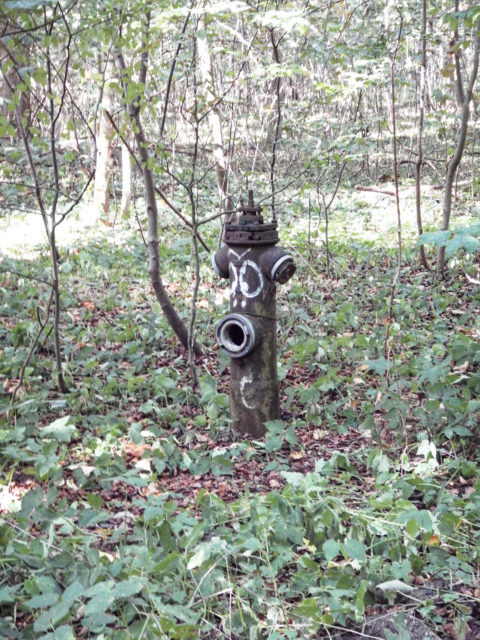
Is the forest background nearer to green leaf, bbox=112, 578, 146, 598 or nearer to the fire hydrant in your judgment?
green leaf, bbox=112, 578, 146, 598

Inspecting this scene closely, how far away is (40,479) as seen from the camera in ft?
11.0

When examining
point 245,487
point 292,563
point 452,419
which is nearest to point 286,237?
point 452,419

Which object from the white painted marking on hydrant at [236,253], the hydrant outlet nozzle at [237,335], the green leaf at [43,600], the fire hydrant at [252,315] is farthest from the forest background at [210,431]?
the white painted marking on hydrant at [236,253]

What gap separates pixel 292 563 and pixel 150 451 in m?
1.31

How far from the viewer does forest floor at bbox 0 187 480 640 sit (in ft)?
7.74

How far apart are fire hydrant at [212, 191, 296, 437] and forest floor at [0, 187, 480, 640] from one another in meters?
0.20

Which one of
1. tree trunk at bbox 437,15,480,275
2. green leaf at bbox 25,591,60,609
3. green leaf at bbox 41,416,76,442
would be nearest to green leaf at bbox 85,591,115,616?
green leaf at bbox 25,591,60,609

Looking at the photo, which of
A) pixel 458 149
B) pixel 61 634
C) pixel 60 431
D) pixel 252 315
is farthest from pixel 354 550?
pixel 458 149

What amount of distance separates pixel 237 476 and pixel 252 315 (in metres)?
1.05

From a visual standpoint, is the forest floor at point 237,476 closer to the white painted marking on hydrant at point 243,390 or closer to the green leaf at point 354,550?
the green leaf at point 354,550

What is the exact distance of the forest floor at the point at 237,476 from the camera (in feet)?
7.74

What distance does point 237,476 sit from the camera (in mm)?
3744

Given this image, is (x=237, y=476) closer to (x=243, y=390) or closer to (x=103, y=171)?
(x=243, y=390)

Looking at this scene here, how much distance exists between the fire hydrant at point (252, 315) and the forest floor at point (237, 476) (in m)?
0.20
